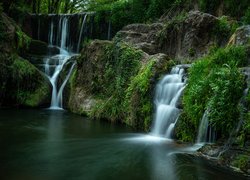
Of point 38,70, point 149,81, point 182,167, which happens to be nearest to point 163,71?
point 149,81

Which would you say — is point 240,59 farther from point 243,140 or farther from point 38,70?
point 38,70

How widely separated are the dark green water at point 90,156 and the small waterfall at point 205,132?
0.65 metres

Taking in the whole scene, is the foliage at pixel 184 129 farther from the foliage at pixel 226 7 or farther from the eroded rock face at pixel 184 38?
the foliage at pixel 226 7

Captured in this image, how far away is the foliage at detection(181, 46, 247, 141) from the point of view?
7.59 metres

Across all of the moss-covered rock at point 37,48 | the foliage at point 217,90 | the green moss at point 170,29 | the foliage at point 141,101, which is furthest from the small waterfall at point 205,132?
the moss-covered rock at point 37,48

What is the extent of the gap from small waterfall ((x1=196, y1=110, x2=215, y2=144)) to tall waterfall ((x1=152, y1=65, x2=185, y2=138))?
1.22 meters

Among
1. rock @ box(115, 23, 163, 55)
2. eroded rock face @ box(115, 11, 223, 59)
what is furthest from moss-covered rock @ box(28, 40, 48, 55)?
eroded rock face @ box(115, 11, 223, 59)

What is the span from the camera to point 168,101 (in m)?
10.5

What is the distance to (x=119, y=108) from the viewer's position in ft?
41.0

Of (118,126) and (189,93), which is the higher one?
(189,93)

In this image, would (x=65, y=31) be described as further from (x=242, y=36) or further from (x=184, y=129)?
(x=184, y=129)

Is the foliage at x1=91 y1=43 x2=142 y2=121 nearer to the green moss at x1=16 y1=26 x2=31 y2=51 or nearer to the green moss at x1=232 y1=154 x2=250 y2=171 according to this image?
the green moss at x1=16 y1=26 x2=31 y2=51

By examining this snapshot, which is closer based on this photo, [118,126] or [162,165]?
[162,165]

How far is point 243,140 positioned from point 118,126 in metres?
5.44
